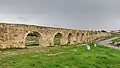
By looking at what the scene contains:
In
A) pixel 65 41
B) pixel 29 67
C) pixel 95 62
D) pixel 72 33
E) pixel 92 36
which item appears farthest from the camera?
pixel 92 36

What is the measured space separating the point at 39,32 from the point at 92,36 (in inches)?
1471

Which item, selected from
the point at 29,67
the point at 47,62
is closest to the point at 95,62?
the point at 47,62

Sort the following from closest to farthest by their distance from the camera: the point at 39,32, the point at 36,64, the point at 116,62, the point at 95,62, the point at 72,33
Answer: the point at 36,64 < the point at 95,62 < the point at 116,62 < the point at 39,32 < the point at 72,33

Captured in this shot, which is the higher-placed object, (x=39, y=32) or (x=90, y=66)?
(x=39, y=32)

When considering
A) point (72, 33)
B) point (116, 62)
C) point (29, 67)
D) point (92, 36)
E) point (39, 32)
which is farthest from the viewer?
point (92, 36)

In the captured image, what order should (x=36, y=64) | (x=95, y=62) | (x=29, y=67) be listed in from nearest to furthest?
1. (x=29, y=67)
2. (x=36, y=64)
3. (x=95, y=62)

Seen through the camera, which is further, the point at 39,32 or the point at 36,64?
the point at 39,32

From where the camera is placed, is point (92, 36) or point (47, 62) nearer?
point (47, 62)

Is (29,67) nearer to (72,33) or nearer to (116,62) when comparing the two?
(116,62)

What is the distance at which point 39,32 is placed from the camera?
122 ft

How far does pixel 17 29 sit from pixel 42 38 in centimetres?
678

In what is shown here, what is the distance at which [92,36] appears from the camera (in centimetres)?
7238

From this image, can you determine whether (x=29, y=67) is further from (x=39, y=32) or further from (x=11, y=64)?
(x=39, y=32)

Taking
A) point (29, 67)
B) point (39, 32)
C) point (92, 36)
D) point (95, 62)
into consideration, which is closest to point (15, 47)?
point (39, 32)
